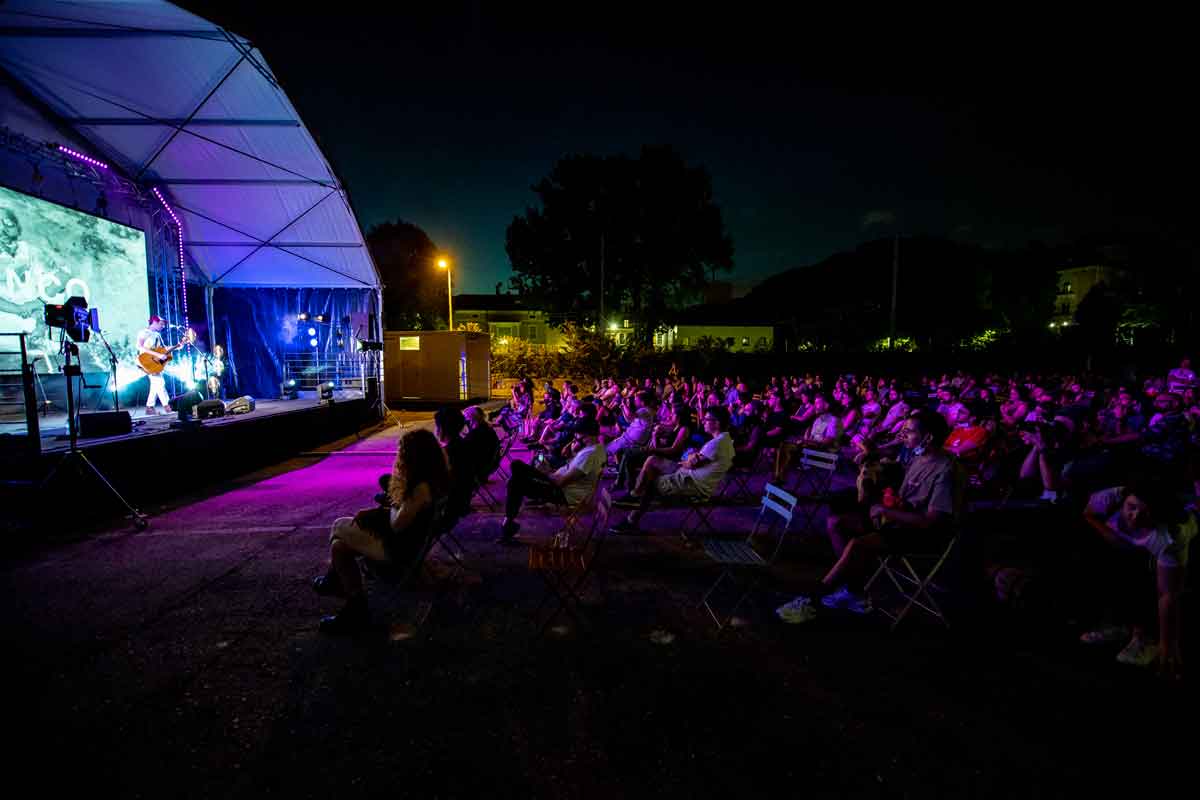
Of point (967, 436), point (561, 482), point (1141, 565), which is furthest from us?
point (967, 436)

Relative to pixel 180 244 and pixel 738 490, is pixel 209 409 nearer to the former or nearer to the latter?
pixel 180 244

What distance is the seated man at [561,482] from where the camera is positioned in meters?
5.40

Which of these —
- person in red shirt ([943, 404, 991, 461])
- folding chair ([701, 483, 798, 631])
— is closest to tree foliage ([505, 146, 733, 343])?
person in red shirt ([943, 404, 991, 461])

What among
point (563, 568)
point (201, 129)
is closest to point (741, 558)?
point (563, 568)

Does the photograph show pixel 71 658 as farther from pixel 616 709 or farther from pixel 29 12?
pixel 29 12

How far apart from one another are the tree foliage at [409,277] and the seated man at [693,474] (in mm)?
38864

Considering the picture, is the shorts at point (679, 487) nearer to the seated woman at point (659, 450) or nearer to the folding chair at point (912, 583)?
the seated woman at point (659, 450)

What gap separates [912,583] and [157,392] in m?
14.7

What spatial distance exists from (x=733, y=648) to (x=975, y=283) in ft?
154

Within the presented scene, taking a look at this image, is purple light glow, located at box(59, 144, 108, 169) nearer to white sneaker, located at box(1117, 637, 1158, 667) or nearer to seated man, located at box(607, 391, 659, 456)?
seated man, located at box(607, 391, 659, 456)

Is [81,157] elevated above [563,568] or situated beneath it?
elevated above

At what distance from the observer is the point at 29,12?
26.7ft

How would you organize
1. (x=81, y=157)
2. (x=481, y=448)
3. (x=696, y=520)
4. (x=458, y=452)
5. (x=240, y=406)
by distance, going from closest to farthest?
(x=458, y=452) < (x=481, y=448) < (x=696, y=520) < (x=81, y=157) < (x=240, y=406)

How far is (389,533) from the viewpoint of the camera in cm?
377
